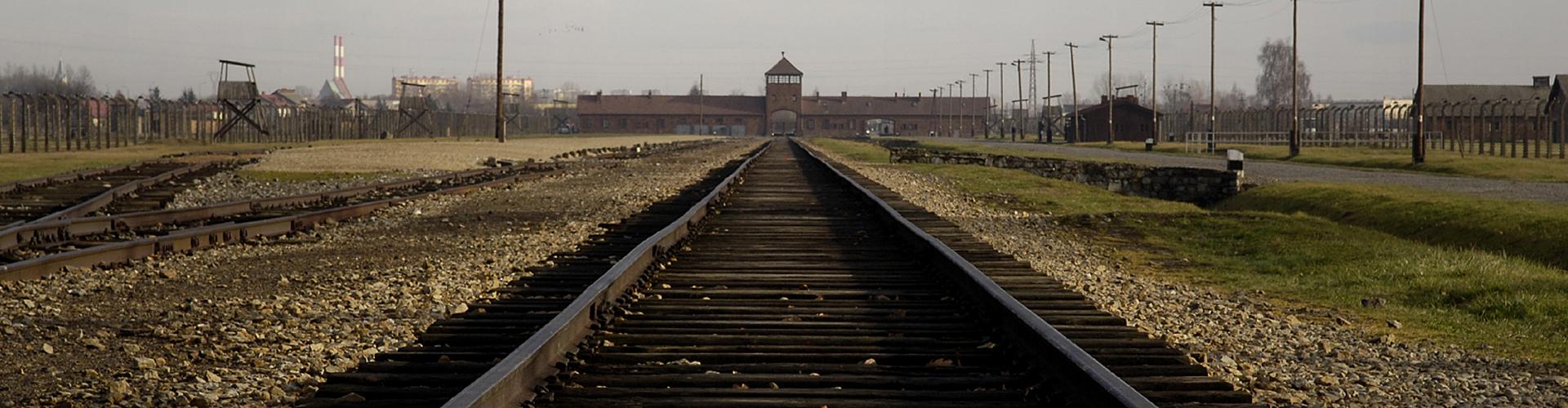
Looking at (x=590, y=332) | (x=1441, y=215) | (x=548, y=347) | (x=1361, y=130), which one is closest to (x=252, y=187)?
(x=1441, y=215)

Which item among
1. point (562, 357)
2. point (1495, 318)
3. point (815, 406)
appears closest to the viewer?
point (815, 406)

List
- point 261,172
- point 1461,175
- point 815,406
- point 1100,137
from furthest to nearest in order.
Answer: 1. point 1100,137
2. point 1461,175
3. point 261,172
4. point 815,406

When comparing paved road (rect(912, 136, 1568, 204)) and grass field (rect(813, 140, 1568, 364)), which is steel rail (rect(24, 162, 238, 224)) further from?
paved road (rect(912, 136, 1568, 204))

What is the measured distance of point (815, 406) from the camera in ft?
17.5

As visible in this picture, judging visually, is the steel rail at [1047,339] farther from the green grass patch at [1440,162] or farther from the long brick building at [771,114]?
the long brick building at [771,114]

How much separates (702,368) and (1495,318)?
228 inches

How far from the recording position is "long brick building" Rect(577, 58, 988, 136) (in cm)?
17450

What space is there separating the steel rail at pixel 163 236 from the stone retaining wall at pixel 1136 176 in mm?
19213

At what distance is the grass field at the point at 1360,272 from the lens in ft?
29.2

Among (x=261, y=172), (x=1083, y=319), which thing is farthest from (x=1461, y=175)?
(x=1083, y=319)

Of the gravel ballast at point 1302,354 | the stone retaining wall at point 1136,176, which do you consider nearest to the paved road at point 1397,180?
the stone retaining wall at point 1136,176

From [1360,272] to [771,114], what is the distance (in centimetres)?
16346

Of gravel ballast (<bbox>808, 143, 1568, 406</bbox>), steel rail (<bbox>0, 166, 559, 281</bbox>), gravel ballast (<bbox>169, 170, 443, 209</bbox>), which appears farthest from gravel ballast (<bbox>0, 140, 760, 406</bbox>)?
gravel ballast (<bbox>169, 170, 443, 209</bbox>)

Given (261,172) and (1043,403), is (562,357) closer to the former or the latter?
(1043,403)
